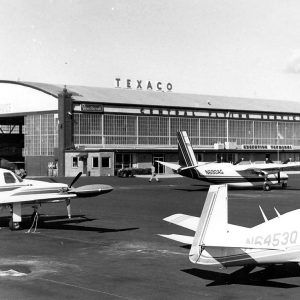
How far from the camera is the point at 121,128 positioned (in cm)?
8525

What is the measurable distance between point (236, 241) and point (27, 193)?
11565mm

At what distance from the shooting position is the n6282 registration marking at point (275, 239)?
36.5 feet

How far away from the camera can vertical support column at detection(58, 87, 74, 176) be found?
260ft

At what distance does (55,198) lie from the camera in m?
20.6

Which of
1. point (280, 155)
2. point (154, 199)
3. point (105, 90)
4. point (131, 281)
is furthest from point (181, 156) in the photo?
point (280, 155)

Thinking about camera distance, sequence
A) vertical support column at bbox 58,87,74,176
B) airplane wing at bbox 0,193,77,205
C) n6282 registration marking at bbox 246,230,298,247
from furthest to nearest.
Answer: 1. vertical support column at bbox 58,87,74,176
2. airplane wing at bbox 0,193,77,205
3. n6282 registration marking at bbox 246,230,298,247

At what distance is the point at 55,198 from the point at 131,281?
8978 mm

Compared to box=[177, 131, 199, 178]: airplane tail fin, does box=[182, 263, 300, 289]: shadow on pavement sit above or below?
below

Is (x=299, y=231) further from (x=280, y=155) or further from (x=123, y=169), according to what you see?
(x=280, y=155)

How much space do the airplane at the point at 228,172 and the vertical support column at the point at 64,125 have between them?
34.5 m

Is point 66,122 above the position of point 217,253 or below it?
above

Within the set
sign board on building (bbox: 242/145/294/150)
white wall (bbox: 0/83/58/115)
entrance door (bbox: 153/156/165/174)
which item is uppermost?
white wall (bbox: 0/83/58/115)

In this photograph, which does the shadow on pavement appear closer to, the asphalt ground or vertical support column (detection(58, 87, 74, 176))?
the asphalt ground

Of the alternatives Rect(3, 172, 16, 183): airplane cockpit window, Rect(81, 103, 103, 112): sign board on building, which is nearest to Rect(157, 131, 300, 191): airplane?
Rect(3, 172, 16, 183): airplane cockpit window
